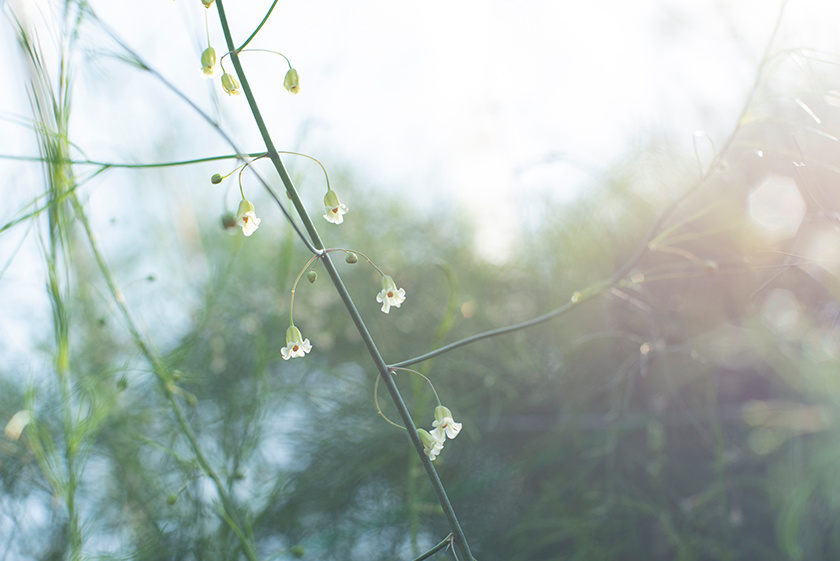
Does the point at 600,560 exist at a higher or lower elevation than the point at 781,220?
lower

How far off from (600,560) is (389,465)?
0.55ft

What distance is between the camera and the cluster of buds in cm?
16

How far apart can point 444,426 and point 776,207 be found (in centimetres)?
27

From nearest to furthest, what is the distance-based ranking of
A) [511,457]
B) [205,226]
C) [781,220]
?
[781,220]
[511,457]
[205,226]

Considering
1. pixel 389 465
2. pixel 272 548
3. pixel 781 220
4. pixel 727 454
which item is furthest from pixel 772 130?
pixel 272 548

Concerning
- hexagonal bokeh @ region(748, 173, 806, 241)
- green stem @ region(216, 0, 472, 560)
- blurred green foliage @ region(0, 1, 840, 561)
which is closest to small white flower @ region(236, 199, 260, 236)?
green stem @ region(216, 0, 472, 560)

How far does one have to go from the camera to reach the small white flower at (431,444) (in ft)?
0.53

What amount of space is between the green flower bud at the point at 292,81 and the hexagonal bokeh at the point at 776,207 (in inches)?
10.9

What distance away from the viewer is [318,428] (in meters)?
0.46

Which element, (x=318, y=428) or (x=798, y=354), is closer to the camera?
(x=798, y=354)

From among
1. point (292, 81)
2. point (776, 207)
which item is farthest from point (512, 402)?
point (292, 81)

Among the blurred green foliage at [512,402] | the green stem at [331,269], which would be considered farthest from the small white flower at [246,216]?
the blurred green foliage at [512,402]

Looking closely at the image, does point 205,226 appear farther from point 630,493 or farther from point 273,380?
point 630,493

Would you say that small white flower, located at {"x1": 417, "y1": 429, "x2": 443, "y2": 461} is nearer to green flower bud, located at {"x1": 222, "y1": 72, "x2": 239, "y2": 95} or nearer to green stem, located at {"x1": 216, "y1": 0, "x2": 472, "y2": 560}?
green stem, located at {"x1": 216, "y1": 0, "x2": 472, "y2": 560}
